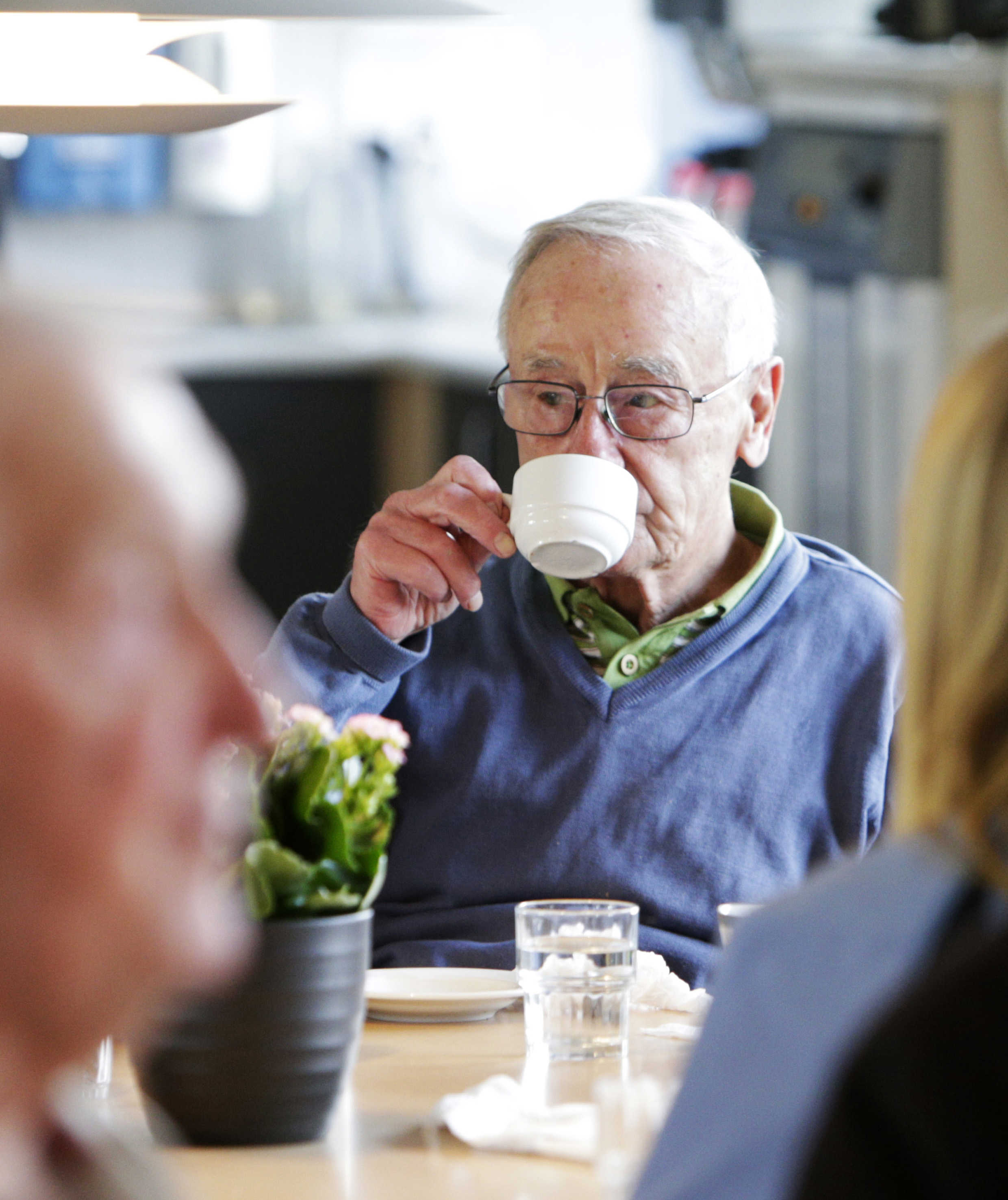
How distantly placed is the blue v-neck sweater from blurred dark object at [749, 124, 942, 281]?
212 cm

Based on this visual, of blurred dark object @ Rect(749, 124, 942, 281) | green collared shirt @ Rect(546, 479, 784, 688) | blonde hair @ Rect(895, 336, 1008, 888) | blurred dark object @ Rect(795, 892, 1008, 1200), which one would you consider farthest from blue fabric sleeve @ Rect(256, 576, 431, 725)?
blurred dark object @ Rect(749, 124, 942, 281)

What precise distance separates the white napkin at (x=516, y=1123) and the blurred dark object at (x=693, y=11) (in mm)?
3037

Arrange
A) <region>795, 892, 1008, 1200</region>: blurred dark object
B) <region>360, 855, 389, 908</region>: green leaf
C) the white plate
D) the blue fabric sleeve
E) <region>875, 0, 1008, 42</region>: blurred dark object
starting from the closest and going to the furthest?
<region>795, 892, 1008, 1200</region>: blurred dark object < <region>360, 855, 389, 908</region>: green leaf < the white plate < the blue fabric sleeve < <region>875, 0, 1008, 42</region>: blurred dark object

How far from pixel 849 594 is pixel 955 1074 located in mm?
1312

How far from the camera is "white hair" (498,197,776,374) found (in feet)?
5.61

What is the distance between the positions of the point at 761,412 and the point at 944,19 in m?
1.97

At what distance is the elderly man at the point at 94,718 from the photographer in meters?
0.45

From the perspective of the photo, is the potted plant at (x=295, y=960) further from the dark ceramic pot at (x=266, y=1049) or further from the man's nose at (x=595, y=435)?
the man's nose at (x=595, y=435)

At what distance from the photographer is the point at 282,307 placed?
4.25m

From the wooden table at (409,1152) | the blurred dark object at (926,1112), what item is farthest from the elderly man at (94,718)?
the wooden table at (409,1152)

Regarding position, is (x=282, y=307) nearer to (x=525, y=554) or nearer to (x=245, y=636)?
(x=525, y=554)

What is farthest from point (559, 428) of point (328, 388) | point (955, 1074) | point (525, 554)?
point (328, 388)

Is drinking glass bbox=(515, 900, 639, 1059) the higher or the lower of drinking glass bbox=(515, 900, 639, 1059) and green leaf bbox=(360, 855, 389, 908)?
the lower

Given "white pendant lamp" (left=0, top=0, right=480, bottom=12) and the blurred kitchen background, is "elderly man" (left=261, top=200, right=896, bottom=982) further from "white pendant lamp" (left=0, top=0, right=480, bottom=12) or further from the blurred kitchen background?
the blurred kitchen background
